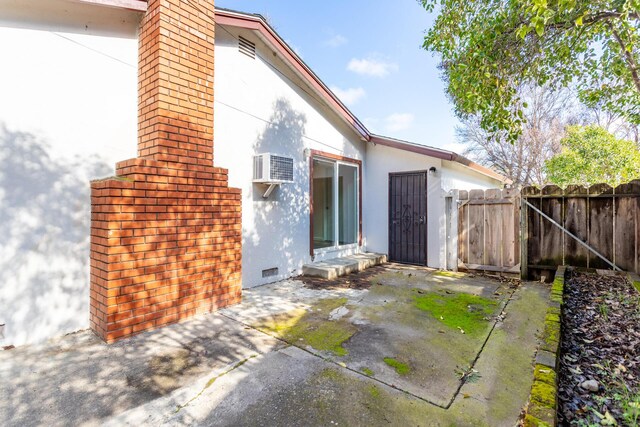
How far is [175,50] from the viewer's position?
374 centimetres

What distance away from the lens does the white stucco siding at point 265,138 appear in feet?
16.3

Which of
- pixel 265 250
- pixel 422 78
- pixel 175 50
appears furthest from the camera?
pixel 422 78

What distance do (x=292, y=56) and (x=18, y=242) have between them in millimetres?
4963

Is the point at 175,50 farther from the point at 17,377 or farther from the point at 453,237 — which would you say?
the point at 453,237

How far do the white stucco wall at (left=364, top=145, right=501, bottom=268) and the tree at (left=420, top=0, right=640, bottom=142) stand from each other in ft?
7.42

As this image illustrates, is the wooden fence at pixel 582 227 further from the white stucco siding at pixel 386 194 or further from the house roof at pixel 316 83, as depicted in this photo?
the house roof at pixel 316 83

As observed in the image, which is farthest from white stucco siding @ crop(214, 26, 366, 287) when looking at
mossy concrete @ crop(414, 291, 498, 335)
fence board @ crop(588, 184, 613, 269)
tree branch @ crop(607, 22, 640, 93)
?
fence board @ crop(588, 184, 613, 269)

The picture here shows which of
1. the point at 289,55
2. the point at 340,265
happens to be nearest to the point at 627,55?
the point at 289,55

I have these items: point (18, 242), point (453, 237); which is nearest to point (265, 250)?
point (18, 242)

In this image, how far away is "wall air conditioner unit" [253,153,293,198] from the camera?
5.15 meters

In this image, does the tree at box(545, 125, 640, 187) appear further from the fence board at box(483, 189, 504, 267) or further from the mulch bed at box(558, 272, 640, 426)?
the mulch bed at box(558, 272, 640, 426)

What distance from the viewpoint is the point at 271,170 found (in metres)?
5.16

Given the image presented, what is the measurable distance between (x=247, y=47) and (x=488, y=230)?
5.97m

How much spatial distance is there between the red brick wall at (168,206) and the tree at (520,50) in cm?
374
